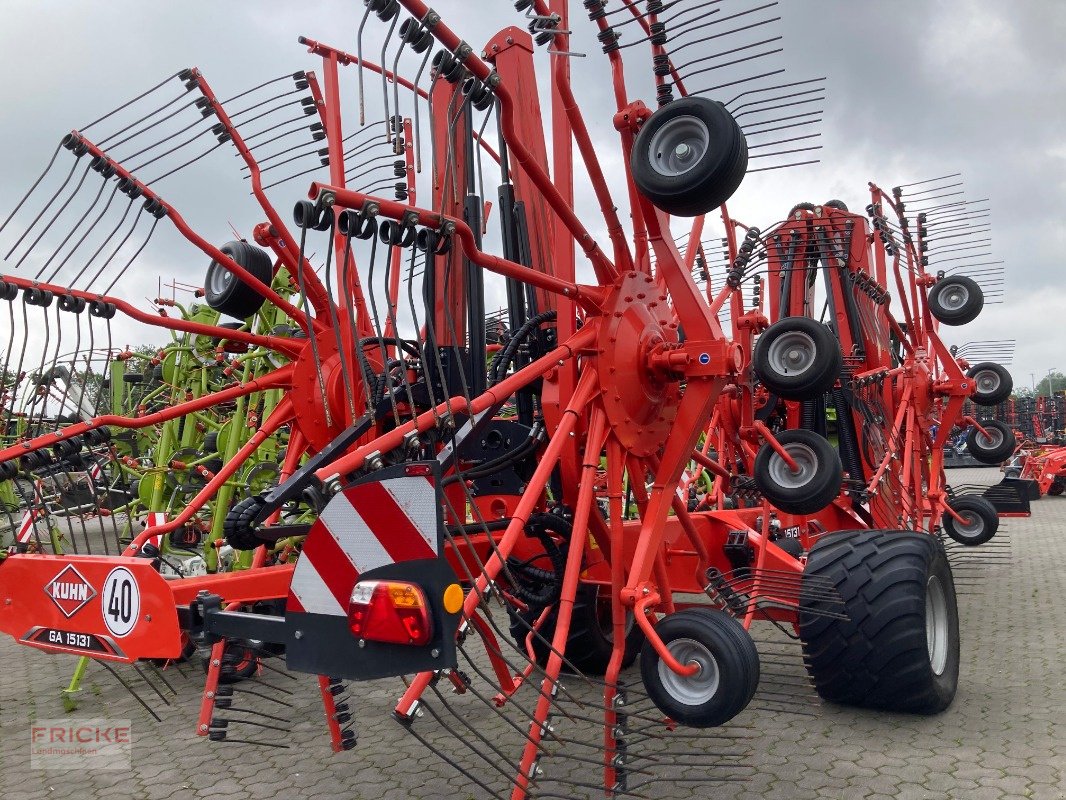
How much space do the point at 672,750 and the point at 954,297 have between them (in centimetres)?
683

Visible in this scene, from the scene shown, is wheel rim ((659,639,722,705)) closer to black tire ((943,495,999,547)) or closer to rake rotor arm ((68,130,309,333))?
rake rotor arm ((68,130,309,333))

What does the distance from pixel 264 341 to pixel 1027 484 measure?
42.3ft

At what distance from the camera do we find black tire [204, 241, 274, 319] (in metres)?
4.97

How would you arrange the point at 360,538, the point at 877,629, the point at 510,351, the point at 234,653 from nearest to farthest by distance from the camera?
the point at 360,538 → the point at 234,653 → the point at 510,351 → the point at 877,629

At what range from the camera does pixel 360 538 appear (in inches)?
97.2

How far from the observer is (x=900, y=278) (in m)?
8.56

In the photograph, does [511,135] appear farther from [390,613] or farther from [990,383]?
[990,383]

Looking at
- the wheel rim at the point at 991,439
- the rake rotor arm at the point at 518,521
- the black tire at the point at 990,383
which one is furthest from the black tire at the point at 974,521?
the rake rotor arm at the point at 518,521

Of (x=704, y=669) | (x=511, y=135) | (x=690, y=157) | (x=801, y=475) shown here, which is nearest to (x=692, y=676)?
(x=704, y=669)

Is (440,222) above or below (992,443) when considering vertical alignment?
above

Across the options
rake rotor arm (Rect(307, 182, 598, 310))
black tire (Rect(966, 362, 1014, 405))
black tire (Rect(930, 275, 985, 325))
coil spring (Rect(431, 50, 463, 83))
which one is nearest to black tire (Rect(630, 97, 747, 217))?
rake rotor arm (Rect(307, 182, 598, 310))

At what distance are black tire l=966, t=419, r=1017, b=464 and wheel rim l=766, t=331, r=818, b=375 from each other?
288 inches

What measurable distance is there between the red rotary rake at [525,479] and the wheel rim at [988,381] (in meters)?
5.52

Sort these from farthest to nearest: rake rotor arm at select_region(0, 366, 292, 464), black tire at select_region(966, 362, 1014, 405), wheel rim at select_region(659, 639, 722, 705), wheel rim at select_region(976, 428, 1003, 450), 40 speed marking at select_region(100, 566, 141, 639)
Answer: wheel rim at select_region(976, 428, 1003, 450)
black tire at select_region(966, 362, 1014, 405)
rake rotor arm at select_region(0, 366, 292, 464)
wheel rim at select_region(659, 639, 722, 705)
40 speed marking at select_region(100, 566, 141, 639)
